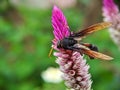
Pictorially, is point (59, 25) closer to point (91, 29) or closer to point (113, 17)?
point (91, 29)

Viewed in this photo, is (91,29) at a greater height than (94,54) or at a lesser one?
greater

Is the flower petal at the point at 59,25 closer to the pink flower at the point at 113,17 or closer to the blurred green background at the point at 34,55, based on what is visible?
the pink flower at the point at 113,17

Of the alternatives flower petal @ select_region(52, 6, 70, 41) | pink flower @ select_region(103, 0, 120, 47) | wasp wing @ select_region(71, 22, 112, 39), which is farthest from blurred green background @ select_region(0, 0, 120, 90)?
flower petal @ select_region(52, 6, 70, 41)

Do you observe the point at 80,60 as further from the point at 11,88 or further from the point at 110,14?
the point at 11,88

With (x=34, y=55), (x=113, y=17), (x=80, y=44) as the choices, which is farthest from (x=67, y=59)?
(x=34, y=55)

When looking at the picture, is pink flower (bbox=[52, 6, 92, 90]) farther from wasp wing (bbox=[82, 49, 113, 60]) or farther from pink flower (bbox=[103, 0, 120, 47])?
pink flower (bbox=[103, 0, 120, 47])

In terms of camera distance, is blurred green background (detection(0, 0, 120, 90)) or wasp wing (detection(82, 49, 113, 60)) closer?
wasp wing (detection(82, 49, 113, 60))

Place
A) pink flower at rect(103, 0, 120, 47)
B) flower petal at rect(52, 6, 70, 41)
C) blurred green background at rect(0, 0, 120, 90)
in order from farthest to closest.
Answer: blurred green background at rect(0, 0, 120, 90)
pink flower at rect(103, 0, 120, 47)
flower petal at rect(52, 6, 70, 41)

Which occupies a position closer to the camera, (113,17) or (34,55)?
(113,17)

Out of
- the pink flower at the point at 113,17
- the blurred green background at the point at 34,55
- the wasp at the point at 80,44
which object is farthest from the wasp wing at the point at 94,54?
the blurred green background at the point at 34,55
